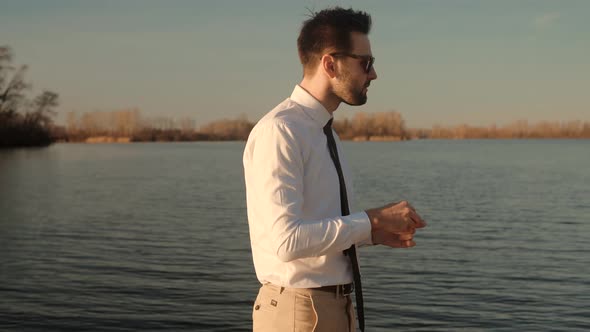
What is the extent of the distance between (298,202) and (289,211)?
2.1 inches

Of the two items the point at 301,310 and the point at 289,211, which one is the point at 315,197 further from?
the point at 301,310

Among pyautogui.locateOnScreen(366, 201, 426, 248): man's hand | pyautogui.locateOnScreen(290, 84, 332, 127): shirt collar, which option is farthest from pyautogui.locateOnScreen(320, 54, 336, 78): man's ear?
pyautogui.locateOnScreen(366, 201, 426, 248): man's hand

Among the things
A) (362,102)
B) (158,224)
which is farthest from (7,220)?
(362,102)

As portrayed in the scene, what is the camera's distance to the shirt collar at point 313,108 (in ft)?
10.0

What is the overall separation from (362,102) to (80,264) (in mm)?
14530

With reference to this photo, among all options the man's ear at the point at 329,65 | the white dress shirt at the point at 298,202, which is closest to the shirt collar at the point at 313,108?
the white dress shirt at the point at 298,202

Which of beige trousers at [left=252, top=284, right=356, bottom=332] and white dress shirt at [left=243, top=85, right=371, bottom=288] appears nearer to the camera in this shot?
white dress shirt at [left=243, top=85, right=371, bottom=288]

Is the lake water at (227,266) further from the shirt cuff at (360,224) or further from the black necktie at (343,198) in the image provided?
the shirt cuff at (360,224)

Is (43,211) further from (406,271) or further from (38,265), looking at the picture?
(406,271)

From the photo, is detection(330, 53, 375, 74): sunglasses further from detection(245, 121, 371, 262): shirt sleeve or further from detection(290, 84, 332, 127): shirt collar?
detection(245, 121, 371, 262): shirt sleeve

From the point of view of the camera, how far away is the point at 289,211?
109 inches

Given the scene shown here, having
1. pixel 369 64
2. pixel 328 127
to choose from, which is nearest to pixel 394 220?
pixel 328 127

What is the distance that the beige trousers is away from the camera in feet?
9.85

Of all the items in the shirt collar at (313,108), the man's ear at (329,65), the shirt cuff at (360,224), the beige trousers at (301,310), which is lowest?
the beige trousers at (301,310)
